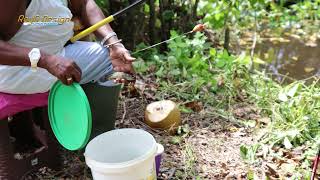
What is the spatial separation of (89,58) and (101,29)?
8.9 inches

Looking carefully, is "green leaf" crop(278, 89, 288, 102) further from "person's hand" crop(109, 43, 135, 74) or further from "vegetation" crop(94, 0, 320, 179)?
"person's hand" crop(109, 43, 135, 74)

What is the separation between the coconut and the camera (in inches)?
114

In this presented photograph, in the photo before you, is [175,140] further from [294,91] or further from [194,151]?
[294,91]

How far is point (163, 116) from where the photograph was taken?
2883 millimetres

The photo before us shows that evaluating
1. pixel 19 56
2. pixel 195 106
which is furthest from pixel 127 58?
pixel 195 106

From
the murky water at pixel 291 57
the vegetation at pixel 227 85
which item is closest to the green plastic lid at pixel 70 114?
the vegetation at pixel 227 85

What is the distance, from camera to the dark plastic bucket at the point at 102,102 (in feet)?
8.16

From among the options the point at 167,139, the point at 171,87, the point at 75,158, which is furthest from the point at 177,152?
the point at 171,87

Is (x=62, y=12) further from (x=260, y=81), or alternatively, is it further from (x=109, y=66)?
(x=260, y=81)

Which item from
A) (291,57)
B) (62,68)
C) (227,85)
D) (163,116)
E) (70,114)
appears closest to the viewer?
(62,68)

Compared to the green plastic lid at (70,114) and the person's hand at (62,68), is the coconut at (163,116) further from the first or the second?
the person's hand at (62,68)

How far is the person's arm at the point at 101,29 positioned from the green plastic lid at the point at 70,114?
1.45 ft

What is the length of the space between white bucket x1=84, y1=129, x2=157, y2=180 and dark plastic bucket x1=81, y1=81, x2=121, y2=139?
0.34 meters

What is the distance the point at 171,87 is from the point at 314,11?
2.92m
